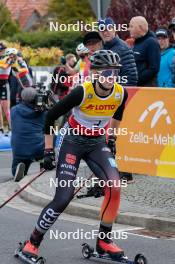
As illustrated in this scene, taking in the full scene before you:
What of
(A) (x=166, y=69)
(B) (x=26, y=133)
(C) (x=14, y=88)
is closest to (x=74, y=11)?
(C) (x=14, y=88)

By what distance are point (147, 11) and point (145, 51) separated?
738 inches

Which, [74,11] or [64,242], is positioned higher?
[74,11]

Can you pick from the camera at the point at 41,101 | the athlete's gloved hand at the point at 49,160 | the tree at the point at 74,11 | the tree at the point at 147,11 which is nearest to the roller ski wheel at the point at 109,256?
the athlete's gloved hand at the point at 49,160

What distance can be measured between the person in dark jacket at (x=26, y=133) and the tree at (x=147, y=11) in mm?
17461

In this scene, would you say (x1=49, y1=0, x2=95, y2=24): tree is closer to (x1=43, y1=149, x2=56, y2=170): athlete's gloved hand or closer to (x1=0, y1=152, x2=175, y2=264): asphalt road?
(x1=0, y1=152, x2=175, y2=264): asphalt road

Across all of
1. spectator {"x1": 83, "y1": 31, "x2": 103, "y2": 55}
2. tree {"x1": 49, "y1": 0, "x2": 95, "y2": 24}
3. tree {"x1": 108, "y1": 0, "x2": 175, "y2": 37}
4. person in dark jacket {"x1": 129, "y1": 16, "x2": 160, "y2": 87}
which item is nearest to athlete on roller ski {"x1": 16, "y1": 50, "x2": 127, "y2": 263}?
spectator {"x1": 83, "y1": 31, "x2": 103, "y2": 55}

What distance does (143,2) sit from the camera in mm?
31031

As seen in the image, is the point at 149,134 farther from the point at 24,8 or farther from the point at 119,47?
the point at 24,8

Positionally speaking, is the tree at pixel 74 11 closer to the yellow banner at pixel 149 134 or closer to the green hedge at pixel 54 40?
the green hedge at pixel 54 40

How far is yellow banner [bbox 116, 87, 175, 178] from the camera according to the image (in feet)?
37.7

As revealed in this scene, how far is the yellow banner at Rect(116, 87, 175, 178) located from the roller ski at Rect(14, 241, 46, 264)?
3.91m

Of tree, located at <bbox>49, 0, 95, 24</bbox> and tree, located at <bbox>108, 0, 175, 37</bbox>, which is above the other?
tree, located at <bbox>49, 0, 95, 24</bbox>

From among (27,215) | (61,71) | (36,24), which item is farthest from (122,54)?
(36,24)

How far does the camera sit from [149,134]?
1185 centimetres
